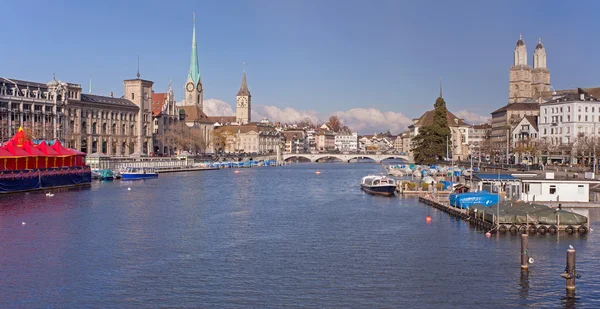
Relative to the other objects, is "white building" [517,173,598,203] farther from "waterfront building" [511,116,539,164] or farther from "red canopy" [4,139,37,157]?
"waterfront building" [511,116,539,164]

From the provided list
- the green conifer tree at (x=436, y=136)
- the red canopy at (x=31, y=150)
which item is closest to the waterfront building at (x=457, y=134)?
the green conifer tree at (x=436, y=136)

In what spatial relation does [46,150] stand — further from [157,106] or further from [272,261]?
[157,106]

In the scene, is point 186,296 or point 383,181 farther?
point 383,181

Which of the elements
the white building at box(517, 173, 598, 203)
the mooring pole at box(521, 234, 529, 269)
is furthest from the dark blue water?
the white building at box(517, 173, 598, 203)

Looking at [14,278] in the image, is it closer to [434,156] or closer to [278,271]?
[278,271]

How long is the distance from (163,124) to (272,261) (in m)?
160

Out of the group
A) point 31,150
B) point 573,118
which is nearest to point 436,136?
point 573,118

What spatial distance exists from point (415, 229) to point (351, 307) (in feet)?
68.7

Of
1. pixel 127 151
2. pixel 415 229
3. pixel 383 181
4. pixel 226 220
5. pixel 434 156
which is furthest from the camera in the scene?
pixel 127 151

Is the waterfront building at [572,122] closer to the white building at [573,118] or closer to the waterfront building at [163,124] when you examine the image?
the white building at [573,118]

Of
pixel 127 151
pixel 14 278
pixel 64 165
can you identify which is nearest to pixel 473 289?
pixel 14 278

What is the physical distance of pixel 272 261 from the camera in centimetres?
3712

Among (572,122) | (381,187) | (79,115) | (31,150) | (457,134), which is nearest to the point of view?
(381,187)

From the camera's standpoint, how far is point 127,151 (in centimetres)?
16925
